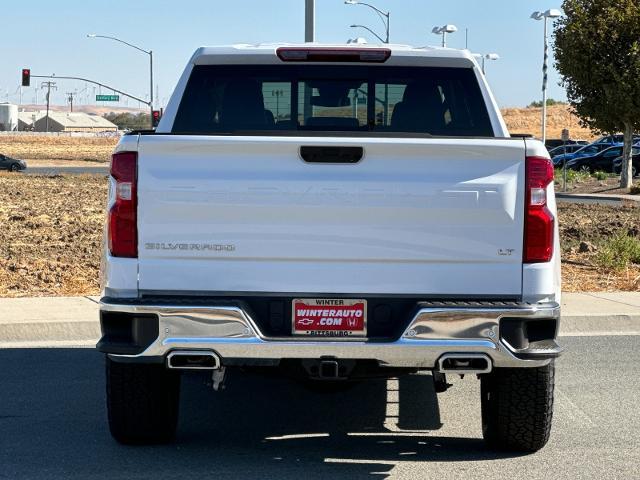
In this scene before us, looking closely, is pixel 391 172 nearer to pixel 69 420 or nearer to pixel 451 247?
pixel 451 247

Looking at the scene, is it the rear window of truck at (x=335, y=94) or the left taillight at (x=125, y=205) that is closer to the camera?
the left taillight at (x=125, y=205)

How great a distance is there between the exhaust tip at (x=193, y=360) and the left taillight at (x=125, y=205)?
0.52 meters

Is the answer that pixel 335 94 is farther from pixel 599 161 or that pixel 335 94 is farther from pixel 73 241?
pixel 599 161

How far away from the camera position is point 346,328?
5.86 m

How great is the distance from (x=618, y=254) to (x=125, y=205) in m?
12.0

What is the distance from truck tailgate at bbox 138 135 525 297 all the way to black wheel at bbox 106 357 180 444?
→ 757 millimetres

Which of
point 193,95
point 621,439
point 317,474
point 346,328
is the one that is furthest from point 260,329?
→ point 621,439

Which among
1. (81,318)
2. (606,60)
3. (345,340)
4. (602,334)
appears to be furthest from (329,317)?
(606,60)

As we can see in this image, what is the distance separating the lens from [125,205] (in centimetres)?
579

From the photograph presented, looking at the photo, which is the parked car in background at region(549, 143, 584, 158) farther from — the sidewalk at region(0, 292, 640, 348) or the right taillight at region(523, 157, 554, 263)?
the right taillight at region(523, 157, 554, 263)

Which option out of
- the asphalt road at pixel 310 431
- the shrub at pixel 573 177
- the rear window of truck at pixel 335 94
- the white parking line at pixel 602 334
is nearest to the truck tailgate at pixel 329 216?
the asphalt road at pixel 310 431

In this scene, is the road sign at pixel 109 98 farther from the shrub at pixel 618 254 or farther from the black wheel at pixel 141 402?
the black wheel at pixel 141 402

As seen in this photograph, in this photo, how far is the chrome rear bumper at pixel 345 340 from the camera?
576 centimetres

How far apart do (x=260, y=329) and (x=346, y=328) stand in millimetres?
411
